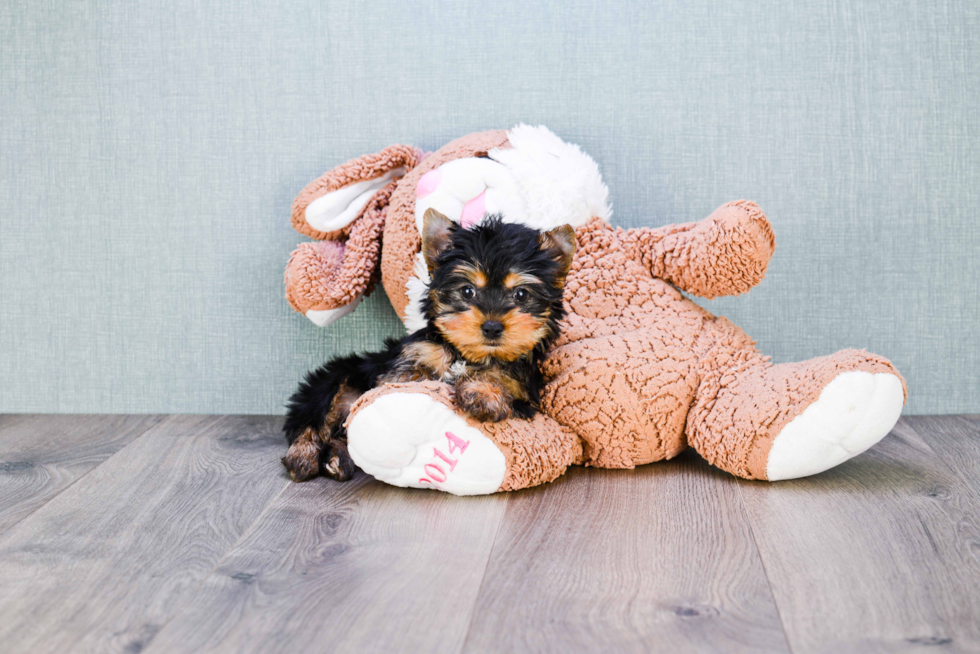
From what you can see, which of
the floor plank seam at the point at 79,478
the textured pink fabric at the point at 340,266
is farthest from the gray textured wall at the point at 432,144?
the textured pink fabric at the point at 340,266

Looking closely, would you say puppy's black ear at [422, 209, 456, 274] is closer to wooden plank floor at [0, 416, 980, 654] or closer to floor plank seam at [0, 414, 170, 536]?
wooden plank floor at [0, 416, 980, 654]

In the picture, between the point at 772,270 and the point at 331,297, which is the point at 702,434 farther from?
the point at 331,297

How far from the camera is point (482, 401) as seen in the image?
1572 mm

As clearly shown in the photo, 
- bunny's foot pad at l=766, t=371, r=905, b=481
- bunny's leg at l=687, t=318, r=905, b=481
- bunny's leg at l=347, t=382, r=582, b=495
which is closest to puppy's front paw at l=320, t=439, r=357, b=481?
bunny's leg at l=347, t=382, r=582, b=495

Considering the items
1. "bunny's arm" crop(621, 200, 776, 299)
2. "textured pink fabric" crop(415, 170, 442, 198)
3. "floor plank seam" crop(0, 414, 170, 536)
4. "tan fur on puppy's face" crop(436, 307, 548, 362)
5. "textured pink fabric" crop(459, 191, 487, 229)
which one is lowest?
"floor plank seam" crop(0, 414, 170, 536)

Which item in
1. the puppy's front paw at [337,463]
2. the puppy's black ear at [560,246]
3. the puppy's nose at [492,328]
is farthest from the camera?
the puppy's front paw at [337,463]

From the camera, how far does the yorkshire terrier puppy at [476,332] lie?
1567mm

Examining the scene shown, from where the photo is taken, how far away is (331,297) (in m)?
2.06

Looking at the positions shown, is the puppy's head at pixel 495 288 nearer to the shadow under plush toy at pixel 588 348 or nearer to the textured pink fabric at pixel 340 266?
the shadow under plush toy at pixel 588 348

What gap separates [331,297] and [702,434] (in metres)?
0.99

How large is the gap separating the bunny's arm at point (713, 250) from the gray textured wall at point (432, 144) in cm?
35

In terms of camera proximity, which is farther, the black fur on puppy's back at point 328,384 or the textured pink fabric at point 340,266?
the textured pink fabric at point 340,266

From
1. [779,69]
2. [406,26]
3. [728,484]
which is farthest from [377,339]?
[779,69]

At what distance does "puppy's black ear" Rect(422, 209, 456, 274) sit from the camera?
166cm
